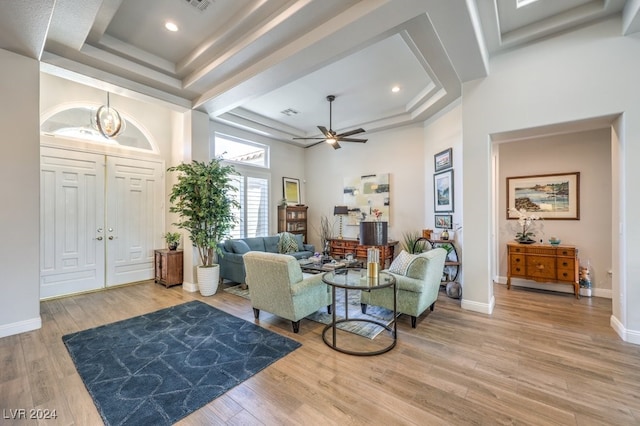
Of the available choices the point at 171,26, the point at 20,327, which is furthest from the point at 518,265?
the point at 20,327

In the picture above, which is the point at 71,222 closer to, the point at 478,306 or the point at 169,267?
the point at 169,267

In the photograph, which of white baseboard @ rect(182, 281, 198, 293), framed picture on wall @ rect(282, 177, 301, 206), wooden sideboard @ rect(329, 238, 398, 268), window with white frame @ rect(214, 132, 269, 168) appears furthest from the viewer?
framed picture on wall @ rect(282, 177, 301, 206)

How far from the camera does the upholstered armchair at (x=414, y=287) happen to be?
3.21 metres

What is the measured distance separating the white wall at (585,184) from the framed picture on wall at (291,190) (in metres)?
5.23

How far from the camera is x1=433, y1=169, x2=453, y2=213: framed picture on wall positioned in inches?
197

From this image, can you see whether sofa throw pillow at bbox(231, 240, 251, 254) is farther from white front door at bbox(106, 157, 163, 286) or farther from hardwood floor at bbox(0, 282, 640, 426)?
hardwood floor at bbox(0, 282, 640, 426)

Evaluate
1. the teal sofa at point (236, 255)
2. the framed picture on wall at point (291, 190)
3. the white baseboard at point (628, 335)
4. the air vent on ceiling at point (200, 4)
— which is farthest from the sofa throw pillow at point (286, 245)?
the white baseboard at point (628, 335)

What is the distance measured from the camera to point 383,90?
5016 mm

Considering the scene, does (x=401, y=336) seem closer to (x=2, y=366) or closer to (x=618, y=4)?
(x=2, y=366)

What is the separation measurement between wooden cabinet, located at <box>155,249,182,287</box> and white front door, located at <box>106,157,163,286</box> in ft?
1.43

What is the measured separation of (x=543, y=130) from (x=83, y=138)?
724 centimetres

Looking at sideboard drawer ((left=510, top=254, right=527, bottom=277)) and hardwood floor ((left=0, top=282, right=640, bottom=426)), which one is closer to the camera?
hardwood floor ((left=0, top=282, right=640, bottom=426))

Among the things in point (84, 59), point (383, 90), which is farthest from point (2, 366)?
point (383, 90)

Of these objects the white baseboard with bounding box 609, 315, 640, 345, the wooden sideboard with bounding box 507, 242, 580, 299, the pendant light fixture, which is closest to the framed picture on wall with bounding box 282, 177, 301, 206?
the pendant light fixture
